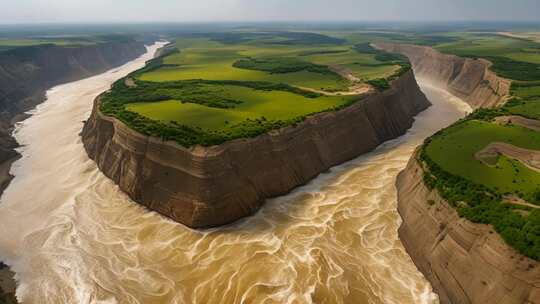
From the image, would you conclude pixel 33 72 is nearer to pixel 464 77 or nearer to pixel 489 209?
pixel 464 77

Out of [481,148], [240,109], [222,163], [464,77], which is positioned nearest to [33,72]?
[240,109]

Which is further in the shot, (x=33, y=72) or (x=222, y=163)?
(x=33, y=72)

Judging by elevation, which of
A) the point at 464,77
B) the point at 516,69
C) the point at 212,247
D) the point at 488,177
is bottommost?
the point at 464,77

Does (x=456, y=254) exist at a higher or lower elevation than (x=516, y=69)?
higher

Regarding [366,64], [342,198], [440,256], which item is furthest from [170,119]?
[366,64]

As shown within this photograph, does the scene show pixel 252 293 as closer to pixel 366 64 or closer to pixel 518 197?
pixel 518 197

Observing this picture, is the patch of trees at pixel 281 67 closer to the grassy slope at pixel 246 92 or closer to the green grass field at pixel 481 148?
the grassy slope at pixel 246 92
